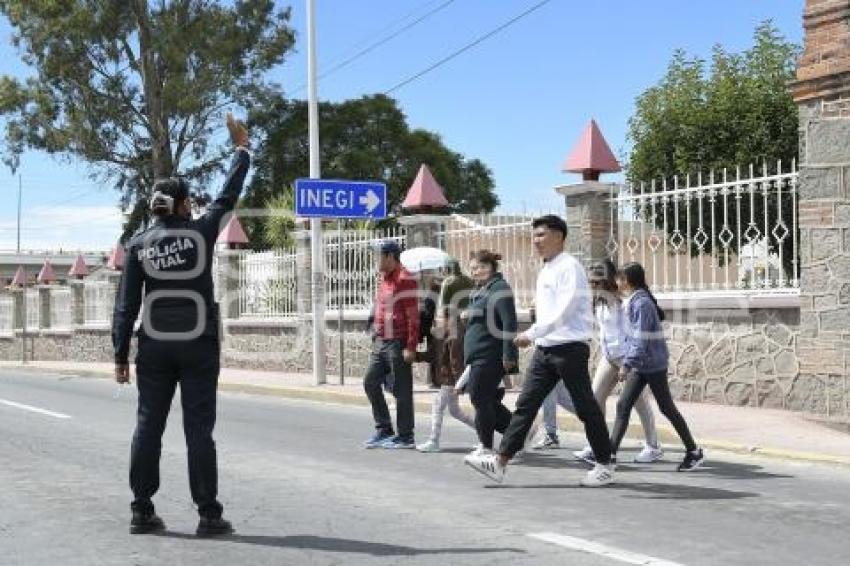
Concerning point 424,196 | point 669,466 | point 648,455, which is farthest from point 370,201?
point 669,466

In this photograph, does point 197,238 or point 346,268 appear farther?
point 346,268

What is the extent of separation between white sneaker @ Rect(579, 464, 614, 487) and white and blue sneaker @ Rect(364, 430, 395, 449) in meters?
2.75

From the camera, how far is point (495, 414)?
334 inches

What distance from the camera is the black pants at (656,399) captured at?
821 cm

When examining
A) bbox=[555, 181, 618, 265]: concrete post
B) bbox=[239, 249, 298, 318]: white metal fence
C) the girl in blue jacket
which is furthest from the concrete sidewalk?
bbox=[239, 249, 298, 318]: white metal fence

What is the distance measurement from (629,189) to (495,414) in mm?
6087

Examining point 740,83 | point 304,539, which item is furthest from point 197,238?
point 740,83

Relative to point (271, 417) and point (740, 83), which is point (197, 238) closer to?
point (271, 417)

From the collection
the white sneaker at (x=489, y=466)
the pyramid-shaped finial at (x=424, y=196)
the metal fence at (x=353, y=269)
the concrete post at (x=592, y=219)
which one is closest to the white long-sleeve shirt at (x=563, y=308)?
the white sneaker at (x=489, y=466)

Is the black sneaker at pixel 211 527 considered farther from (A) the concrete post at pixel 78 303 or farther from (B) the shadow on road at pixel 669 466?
(A) the concrete post at pixel 78 303

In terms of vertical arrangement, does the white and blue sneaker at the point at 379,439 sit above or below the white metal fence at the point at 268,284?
below

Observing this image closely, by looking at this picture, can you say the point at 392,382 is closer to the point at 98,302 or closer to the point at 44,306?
the point at 98,302

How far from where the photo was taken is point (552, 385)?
7348mm

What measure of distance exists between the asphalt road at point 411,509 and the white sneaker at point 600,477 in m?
0.12
